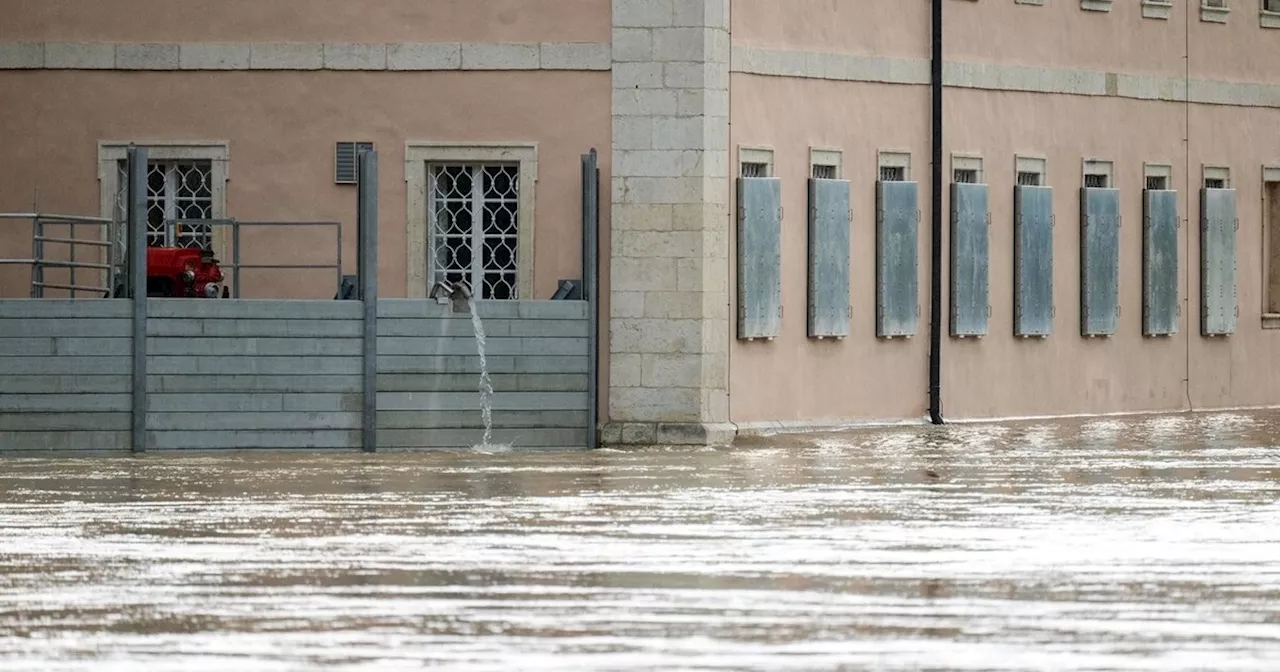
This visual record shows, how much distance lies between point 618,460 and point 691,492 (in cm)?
373

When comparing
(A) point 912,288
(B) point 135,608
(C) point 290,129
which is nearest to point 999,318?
(A) point 912,288

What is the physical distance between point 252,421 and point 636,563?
33.4ft

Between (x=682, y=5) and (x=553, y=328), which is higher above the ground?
(x=682, y=5)

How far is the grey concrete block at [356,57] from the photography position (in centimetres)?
2614

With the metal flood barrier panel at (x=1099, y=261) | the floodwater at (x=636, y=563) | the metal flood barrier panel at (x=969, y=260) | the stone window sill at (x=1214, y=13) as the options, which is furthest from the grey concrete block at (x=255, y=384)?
the stone window sill at (x=1214, y=13)

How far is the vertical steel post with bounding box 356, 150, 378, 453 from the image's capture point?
2444cm

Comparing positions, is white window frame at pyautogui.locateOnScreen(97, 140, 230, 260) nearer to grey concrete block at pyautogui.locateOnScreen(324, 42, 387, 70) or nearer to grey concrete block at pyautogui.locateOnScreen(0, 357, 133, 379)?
grey concrete block at pyautogui.locateOnScreen(324, 42, 387, 70)

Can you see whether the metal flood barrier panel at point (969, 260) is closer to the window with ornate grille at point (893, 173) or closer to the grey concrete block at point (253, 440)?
the window with ornate grille at point (893, 173)

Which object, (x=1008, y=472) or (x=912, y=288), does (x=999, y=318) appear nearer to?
(x=912, y=288)

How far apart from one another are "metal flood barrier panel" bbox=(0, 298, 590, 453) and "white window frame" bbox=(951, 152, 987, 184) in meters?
6.38

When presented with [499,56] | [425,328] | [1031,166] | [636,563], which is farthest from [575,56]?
[636,563]

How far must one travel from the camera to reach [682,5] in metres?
25.9

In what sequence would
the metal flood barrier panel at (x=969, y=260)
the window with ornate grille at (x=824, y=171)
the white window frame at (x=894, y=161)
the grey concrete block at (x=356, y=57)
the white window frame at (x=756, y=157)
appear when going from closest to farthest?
1. the grey concrete block at (x=356, y=57)
2. the white window frame at (x=756, y=157)
3. the window with ornate grille at (x=824, y=171)
4. the white window frame at (x=894, y=161)
5. the metal flood barrier panel at (x=969, y=260)

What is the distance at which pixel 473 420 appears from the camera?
2477 cm
